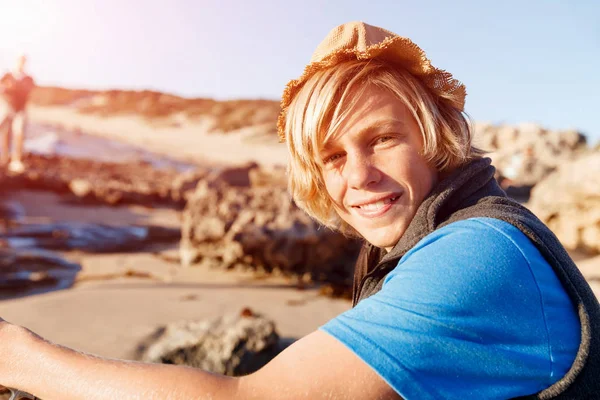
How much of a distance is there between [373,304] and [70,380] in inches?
25.7

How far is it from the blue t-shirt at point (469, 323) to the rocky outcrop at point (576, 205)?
8.50 m

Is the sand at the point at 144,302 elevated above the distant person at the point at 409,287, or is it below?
below

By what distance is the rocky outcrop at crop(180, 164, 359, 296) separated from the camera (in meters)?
6.38

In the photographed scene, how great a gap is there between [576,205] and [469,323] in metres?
8.96

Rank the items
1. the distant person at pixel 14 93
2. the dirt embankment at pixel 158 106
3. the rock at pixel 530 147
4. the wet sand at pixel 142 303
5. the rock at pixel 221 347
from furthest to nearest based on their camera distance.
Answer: the dirt embankment at pixel 158 106 < the rock at pixel 530 147 < the distant person at pixel 14 93 < the wet sand at pixel 142 303 < the rock at pixel 221 347

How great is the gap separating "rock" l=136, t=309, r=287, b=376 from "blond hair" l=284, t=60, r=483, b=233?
94.0 inches

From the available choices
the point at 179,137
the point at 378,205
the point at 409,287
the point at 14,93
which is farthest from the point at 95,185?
the point at 179,137

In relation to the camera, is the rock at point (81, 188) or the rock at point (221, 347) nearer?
the rock at point (221, 347)

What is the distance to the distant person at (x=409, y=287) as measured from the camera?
2.92 ft

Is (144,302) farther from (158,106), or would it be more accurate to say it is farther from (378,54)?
(158,106)

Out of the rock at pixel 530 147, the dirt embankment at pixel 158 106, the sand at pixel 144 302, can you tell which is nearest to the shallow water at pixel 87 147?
the dirt embankment at pixel 158 106

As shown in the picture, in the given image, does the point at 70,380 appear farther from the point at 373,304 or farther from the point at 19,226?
the point at 19,226

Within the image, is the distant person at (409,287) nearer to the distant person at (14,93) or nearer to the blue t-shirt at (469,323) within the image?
the blue t-shirt at (469,323)

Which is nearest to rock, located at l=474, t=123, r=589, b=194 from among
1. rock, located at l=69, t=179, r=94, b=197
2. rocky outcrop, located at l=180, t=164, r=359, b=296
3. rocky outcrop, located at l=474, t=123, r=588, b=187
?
rocky outcrop, located at l=474, t=123, r=588, b=187
